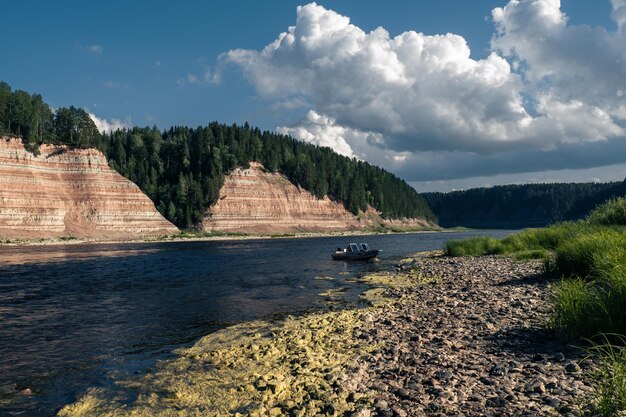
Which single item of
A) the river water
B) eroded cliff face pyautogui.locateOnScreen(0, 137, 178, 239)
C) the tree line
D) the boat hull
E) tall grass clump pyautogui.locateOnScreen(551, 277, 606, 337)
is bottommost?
the boat hull

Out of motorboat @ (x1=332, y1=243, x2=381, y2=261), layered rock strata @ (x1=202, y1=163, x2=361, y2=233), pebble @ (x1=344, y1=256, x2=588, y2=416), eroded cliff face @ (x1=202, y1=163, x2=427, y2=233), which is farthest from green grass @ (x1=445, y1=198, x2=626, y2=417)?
layered rock strata @ (x1=202, y1=163, x2=361, y2=233)

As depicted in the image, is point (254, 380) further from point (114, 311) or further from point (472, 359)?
point (114, 311)

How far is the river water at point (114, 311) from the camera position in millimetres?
13594

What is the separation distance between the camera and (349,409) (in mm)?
9547

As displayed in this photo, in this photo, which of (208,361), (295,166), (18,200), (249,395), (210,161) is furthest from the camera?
(295,166)

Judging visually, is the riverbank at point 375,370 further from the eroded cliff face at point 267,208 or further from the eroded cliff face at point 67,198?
the eroded cliff face at point 267,208

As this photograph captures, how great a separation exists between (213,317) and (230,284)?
1241cm

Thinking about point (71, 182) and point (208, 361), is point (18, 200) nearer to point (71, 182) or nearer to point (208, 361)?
point (71, 182)

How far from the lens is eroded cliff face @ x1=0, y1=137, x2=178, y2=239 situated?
95938 millimetres

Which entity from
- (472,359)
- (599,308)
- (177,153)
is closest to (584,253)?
(599,308)

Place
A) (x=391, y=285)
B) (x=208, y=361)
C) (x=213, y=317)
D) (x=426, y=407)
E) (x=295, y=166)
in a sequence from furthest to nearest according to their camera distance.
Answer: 1. (x=295, y=166)
2. (x=391, y=285)
3. (x=213, y=317)
4. (x=208, y=361)
5. (x=426, y=407)

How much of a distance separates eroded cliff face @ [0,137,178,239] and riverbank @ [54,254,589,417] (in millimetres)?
97674

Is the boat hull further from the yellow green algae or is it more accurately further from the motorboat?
the yellow green algae

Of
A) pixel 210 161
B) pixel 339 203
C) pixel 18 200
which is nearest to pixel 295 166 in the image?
pixel 339 203
